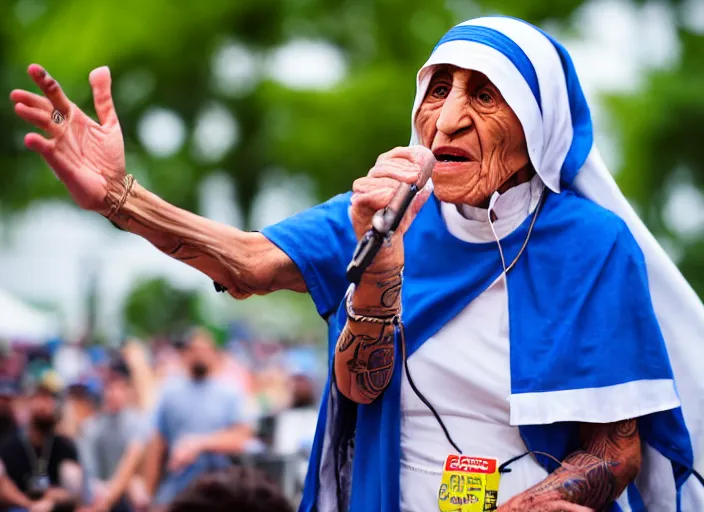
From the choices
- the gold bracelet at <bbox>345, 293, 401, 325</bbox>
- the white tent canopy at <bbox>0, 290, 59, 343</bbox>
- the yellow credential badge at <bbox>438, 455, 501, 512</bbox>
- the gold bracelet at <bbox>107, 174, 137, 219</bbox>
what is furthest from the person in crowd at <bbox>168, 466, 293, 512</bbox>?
the white tent canopy at <bbox>0, 290, 59, 343</bbox>

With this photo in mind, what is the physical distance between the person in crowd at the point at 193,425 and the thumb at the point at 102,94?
5.87 meters

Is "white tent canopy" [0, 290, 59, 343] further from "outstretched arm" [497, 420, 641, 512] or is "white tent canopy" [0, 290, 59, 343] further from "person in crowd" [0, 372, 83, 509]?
"outstretched arm" [497, 420, 641, 512]

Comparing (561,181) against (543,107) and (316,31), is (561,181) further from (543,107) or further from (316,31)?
(316,31)

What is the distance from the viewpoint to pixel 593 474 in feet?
9.30

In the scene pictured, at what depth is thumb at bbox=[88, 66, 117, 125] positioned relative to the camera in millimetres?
2594

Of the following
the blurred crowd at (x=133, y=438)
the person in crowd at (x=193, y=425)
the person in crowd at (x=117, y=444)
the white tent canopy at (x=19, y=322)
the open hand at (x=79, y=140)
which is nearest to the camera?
the open hand at (x=79, y=140)

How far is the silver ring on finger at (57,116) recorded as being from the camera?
2.49 meters

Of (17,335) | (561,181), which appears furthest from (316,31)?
(561,181)

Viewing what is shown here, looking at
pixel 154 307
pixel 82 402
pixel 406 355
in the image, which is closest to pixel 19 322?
pixel 82 402

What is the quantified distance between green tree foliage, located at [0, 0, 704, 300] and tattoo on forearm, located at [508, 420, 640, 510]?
18.8 metres

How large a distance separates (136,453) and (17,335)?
180 inches

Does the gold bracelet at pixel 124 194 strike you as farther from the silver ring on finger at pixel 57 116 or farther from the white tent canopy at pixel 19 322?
the white tent canopy at pixel 19 322

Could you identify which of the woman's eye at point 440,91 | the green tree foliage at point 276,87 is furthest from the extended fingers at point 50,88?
the green tree foliage at point 276,87

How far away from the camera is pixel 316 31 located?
27.8m
